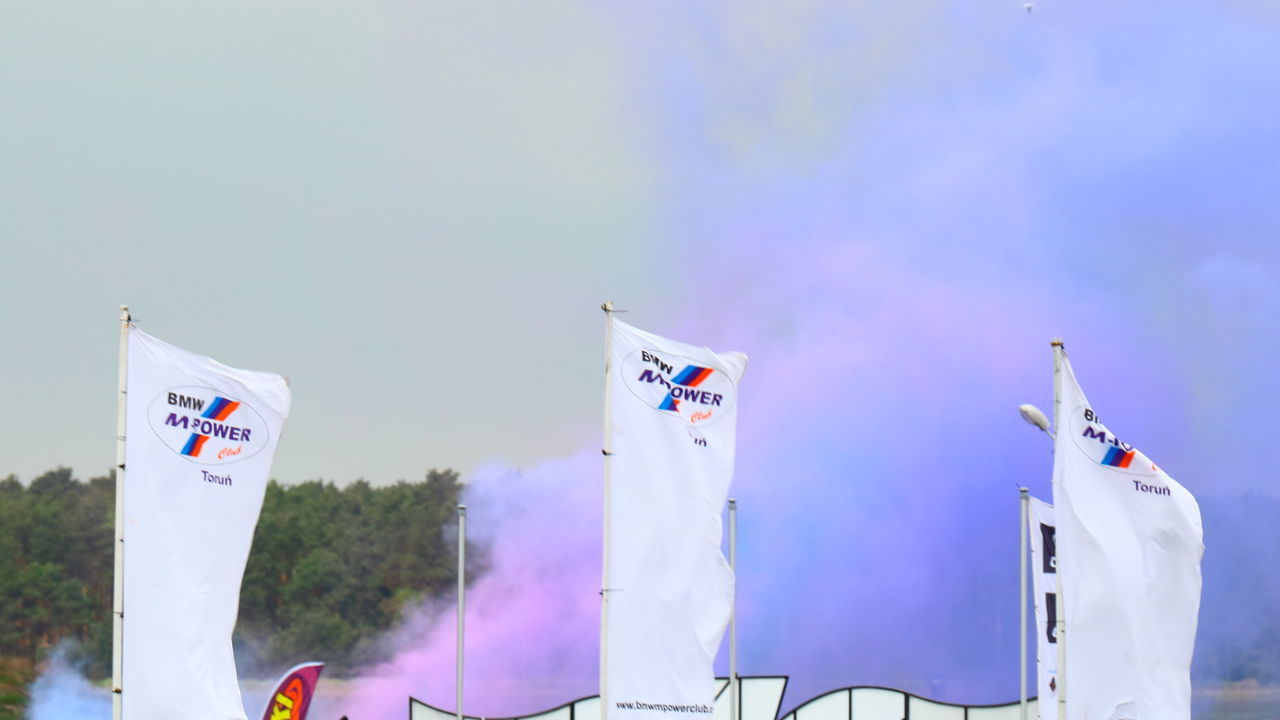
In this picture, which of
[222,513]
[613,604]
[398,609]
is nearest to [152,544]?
[222,513]

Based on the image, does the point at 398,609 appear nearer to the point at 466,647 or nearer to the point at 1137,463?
the point at 466,647

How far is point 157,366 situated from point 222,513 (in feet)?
6.91

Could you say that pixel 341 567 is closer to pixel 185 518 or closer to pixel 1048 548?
pixel 1048 548

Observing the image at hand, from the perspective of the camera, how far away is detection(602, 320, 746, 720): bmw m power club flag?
85.4ft

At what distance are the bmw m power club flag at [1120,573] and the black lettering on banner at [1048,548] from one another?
3869 mm

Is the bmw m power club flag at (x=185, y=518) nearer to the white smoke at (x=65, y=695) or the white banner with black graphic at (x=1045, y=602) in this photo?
the white banner with black graphic at (x=1045, y=602)

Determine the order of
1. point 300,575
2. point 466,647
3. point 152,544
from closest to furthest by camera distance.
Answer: point 152,544
point 466,647
point 300,575

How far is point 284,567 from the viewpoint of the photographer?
53.5 m

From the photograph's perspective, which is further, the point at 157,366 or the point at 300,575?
the point at 300,575

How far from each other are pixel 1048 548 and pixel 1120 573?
441 cm

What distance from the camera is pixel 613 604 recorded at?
2616 centimetres

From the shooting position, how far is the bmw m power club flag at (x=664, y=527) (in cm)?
2602

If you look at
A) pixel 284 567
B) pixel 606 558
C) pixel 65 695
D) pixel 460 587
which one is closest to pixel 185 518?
pixel 606 558

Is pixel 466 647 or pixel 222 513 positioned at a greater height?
pixel 222 513
